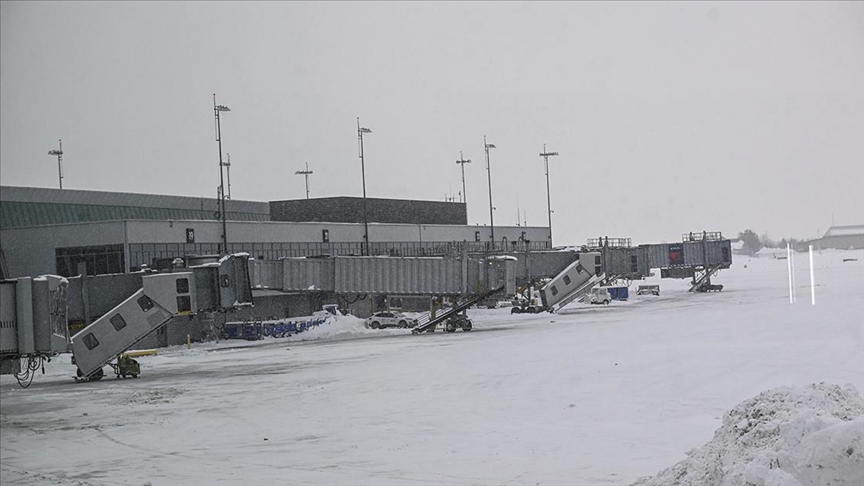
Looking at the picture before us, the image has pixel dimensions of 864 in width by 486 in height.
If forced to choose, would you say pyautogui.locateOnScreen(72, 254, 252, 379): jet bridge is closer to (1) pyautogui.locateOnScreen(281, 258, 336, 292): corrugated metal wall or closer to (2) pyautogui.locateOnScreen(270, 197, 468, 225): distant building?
(1) pyautogui.locateOnScreen(281, 258, 336, 292): corrugated metal wall

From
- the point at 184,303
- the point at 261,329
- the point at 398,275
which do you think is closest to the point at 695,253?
the point at 398,275

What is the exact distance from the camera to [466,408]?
23.6 metres

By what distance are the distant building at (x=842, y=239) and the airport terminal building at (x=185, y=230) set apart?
2954 centimetres

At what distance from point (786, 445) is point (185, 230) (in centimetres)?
5909

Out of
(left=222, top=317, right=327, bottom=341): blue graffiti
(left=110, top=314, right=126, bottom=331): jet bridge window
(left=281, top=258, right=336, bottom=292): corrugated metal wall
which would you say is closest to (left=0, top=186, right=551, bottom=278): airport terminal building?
(left=110, top=314, right=126, bottom=331): jet bridge window

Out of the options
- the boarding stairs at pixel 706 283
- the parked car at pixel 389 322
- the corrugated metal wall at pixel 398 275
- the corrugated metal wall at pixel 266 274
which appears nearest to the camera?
the corrugated metal wall at pixel 266 274

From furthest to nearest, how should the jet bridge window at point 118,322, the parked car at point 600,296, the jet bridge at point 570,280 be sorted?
1. the parked car at point 600,296
2. the jet bridge at point 570,280
3. the jet bridge window at point 118,322

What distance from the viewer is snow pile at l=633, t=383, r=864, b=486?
998 cm

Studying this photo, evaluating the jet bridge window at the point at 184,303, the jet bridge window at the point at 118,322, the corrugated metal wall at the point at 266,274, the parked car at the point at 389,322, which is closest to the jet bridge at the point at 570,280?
the parked car at the point at 389,322

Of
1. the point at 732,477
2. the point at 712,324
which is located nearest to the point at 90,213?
the point at 712,324

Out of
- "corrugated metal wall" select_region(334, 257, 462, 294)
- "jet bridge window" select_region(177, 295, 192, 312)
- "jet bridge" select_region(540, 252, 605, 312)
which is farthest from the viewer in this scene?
"jet bridge" select_region(540, 252, 605, 312)

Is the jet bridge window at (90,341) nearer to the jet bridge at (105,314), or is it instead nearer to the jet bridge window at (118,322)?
the jet bridge at (105,314)

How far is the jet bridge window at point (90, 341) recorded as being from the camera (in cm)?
3928

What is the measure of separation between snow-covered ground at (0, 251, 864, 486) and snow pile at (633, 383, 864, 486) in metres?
0.05
